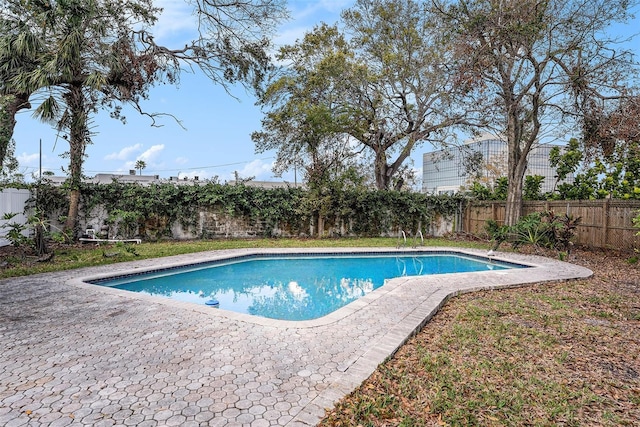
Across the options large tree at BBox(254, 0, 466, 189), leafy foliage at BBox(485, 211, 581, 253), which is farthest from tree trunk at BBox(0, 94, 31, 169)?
leafy foliage at BBox(485, 211, 581, 253)

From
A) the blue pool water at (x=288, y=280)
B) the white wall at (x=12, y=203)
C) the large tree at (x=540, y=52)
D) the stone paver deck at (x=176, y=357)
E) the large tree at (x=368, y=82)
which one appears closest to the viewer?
the stone paver deck at (x=176, y=357)

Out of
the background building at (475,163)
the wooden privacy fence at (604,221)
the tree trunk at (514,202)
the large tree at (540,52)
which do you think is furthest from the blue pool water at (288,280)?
the background building at (475,163)

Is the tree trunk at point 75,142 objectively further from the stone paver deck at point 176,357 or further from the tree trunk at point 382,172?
the tree trunk at point 382,172

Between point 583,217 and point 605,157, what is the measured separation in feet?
6.71

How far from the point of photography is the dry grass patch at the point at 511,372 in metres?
2.51

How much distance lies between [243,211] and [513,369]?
1211 centimetres

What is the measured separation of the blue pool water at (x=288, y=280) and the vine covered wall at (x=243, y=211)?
4093mm

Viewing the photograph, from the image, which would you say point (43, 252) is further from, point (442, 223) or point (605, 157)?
point (605, 157)

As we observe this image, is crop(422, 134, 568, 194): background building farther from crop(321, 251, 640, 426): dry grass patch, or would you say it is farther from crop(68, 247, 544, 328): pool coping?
crop(321, 251, 640, 426): dry grass patch

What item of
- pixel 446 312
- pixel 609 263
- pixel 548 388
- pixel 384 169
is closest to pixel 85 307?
pixel 446 312

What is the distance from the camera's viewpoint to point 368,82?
15781 millimetres

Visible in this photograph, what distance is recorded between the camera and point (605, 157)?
460 inches

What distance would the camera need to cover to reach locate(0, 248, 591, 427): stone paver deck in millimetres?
2459

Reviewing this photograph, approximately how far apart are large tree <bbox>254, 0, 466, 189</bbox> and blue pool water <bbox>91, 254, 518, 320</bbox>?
6696 mm
